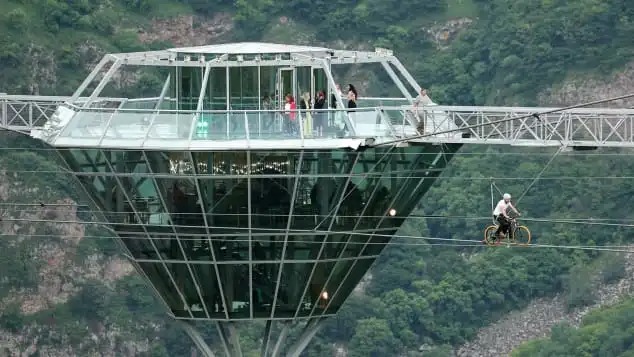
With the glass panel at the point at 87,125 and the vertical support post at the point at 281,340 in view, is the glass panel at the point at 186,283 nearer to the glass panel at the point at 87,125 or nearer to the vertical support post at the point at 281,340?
the vertical support post at the point at 281,340

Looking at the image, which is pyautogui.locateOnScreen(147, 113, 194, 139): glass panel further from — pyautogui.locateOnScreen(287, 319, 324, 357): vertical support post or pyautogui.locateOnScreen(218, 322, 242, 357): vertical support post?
pyautogui.locateOnScreen(287, 319, 324, 357): vertical support post

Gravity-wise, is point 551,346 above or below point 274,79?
below

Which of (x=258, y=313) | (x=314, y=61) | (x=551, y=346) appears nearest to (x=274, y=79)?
(x=314, y=61)

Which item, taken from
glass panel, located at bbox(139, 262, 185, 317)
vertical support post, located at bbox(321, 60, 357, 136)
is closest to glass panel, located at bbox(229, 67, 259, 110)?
vertical support post, located at bbox(321, 60, 357, 136)

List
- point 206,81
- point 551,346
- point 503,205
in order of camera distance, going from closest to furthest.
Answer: point 503,205, point 206,81, point 551,346

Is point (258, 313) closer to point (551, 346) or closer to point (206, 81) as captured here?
point (206, 81)

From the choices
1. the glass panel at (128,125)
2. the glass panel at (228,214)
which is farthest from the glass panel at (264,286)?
the glass panel at (128,125)
